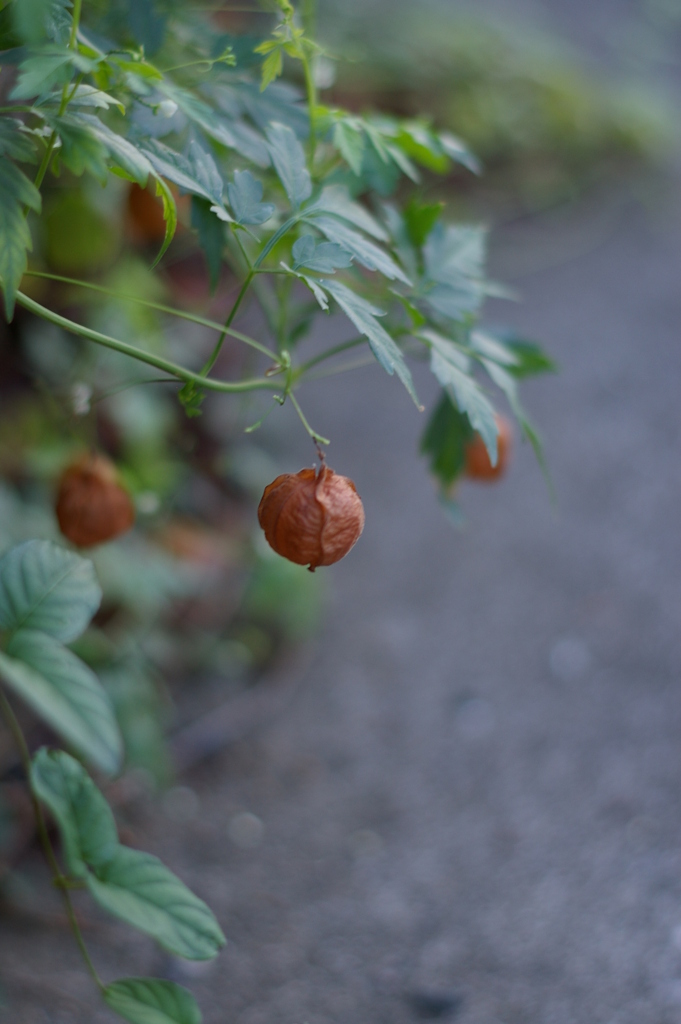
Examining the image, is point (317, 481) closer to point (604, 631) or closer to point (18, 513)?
point (18, 513)

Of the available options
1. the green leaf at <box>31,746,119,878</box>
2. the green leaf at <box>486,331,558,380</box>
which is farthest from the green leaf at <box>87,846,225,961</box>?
the green leaf at <box>486,331,558,380</box>

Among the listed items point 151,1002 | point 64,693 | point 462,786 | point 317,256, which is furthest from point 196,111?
point 462,786

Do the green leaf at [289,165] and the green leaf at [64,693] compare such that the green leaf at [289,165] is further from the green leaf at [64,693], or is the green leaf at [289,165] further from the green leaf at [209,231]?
the green leaf at [64,693]

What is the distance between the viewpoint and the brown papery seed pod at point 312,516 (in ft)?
1.92

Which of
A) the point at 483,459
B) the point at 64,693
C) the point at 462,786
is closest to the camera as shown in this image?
the point at 64,693

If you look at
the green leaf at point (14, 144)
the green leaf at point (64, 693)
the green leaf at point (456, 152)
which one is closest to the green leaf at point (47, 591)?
the green leaf at point (64, 693)

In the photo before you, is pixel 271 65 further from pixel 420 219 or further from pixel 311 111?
pixel 420 219

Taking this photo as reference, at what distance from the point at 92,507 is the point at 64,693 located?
39 centimetres

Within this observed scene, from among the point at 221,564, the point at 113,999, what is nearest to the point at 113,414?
the point at 221,564

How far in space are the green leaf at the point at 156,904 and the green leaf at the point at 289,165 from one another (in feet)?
1.59

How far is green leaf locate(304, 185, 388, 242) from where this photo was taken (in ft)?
1.91

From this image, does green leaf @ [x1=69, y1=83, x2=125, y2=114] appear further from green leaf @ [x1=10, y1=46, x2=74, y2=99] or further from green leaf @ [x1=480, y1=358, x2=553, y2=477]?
green leaf @ [x1=480, y1=358, x2=553, y2=477]

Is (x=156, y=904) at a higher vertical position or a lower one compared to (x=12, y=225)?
lower

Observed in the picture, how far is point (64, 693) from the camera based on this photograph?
438 millimetres
